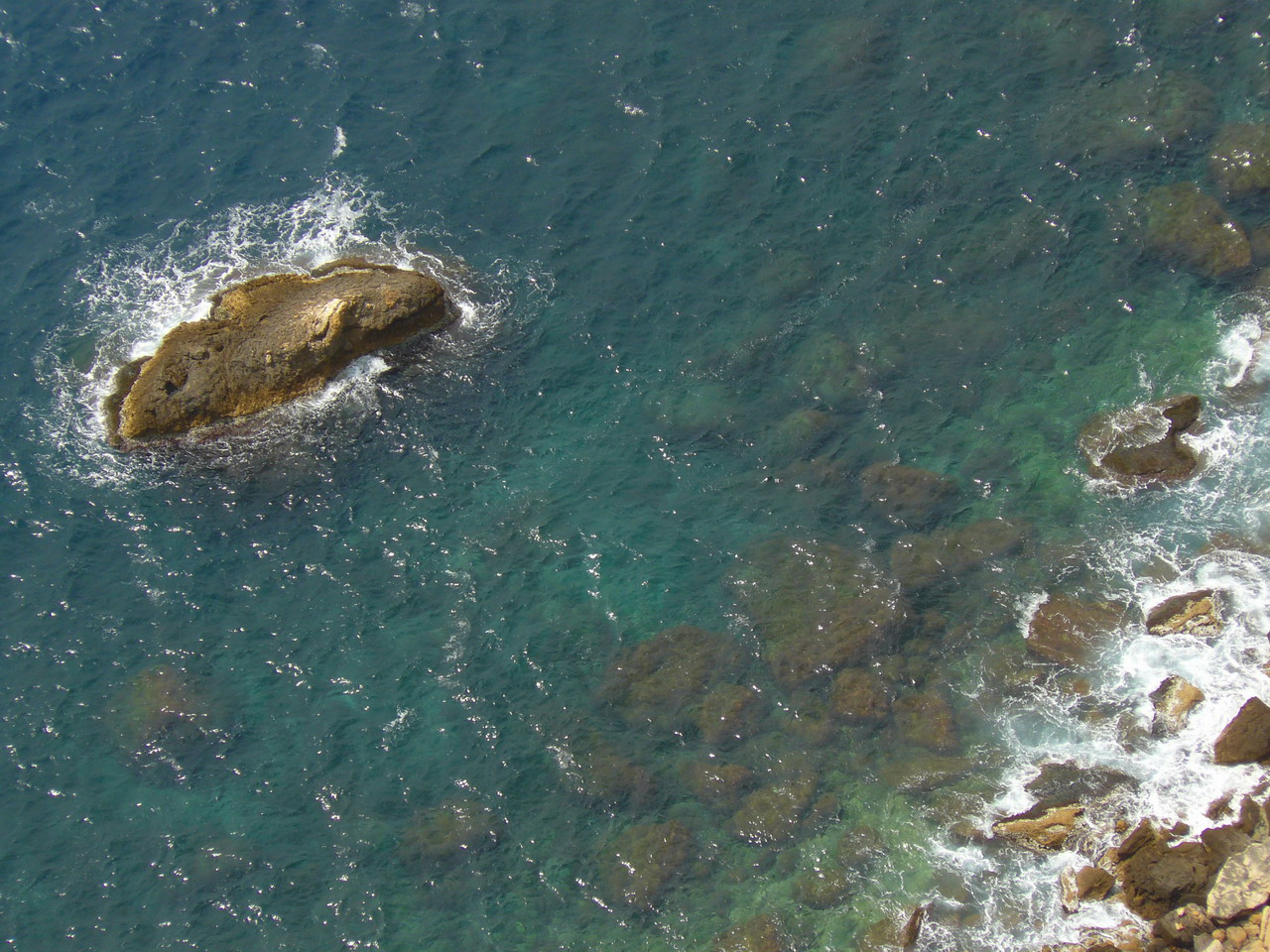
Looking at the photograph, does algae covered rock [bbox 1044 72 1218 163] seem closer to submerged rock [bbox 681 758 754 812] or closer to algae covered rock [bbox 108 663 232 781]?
submerged rock [bbox 681 758 754 812]

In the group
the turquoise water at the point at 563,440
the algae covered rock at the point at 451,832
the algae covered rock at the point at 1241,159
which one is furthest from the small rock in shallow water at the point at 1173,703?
the algae covered rock at the point at 1241,159

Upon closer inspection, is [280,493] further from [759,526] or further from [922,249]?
[922,249]

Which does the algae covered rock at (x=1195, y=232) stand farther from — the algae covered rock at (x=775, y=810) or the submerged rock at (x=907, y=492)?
the algae covered rock at (x=775, y=810)

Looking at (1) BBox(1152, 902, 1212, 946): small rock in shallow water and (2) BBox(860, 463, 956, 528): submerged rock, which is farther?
(2) BBox(860, 463, 956, 528): submerged rock

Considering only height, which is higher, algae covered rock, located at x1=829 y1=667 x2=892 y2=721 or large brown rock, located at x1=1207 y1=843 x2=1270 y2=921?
algae covered rock, located at x1=829 y1=667 x2=892 y2=721

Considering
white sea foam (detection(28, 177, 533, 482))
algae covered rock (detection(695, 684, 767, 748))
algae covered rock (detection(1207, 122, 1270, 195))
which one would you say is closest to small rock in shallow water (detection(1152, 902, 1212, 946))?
algae covered rock (detection(695, 684, 767, 748))

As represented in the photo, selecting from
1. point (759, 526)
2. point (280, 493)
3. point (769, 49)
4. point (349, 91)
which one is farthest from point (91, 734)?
point (769, 49)
